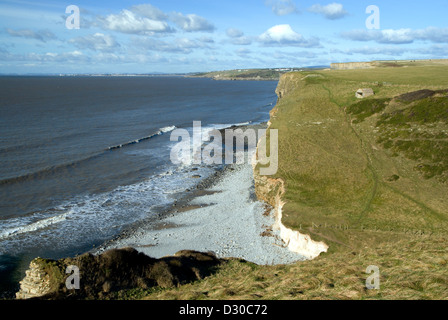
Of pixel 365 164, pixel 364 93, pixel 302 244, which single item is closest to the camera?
pixel 302 244

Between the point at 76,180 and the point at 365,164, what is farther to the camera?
the point at 76,180

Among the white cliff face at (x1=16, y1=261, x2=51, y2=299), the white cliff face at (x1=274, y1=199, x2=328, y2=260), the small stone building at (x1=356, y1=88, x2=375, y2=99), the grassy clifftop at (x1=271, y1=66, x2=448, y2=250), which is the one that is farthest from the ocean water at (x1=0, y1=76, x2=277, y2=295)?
the small stone building at (x1=356, y1=88, x2=375, y2=99)

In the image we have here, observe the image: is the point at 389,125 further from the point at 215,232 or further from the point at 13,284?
the point at 13,284

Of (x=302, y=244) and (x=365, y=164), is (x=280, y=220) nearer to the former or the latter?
(x=302, y=244)

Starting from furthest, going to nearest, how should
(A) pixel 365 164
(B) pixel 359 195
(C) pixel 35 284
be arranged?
(A) pixel 365 164, (B) pixel 359 195, (C) pixel 35 284

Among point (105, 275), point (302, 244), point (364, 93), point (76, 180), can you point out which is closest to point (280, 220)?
point (302, 244)

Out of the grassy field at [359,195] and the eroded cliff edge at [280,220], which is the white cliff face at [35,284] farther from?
the eroded cliff edge at [280,220]

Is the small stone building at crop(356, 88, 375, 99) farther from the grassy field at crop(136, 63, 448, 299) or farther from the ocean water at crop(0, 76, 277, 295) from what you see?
the ocean water at crop(0, 76, 277, 295)
